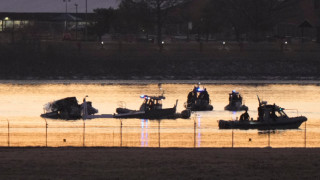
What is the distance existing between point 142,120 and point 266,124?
8559 mm

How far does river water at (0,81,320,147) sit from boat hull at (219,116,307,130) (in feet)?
1.39

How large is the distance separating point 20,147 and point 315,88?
161 feet

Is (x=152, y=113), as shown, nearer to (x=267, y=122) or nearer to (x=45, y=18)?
(x=267, y=122)

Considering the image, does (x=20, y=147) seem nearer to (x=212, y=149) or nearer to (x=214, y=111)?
(x=212, y=149)

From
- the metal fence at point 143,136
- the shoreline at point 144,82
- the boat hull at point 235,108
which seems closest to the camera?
the metal fence at point 143,136

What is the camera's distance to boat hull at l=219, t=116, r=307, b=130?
162 ft

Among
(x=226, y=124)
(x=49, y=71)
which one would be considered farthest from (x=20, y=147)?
(x=49, y=71)

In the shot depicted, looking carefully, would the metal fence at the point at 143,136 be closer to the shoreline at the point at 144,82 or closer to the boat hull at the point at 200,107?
the boat hull at the point at 200,107

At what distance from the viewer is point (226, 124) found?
4916cm

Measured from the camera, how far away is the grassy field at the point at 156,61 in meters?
98.3

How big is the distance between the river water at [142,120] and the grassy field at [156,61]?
7.62m

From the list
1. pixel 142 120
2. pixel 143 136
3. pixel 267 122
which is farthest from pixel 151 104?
pixel 143 136

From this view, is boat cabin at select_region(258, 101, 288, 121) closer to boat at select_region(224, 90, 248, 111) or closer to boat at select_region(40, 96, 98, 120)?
boat at select_region(224, 90, 248, 111)

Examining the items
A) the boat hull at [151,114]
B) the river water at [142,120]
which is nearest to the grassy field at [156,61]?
the river water at [142,120]
